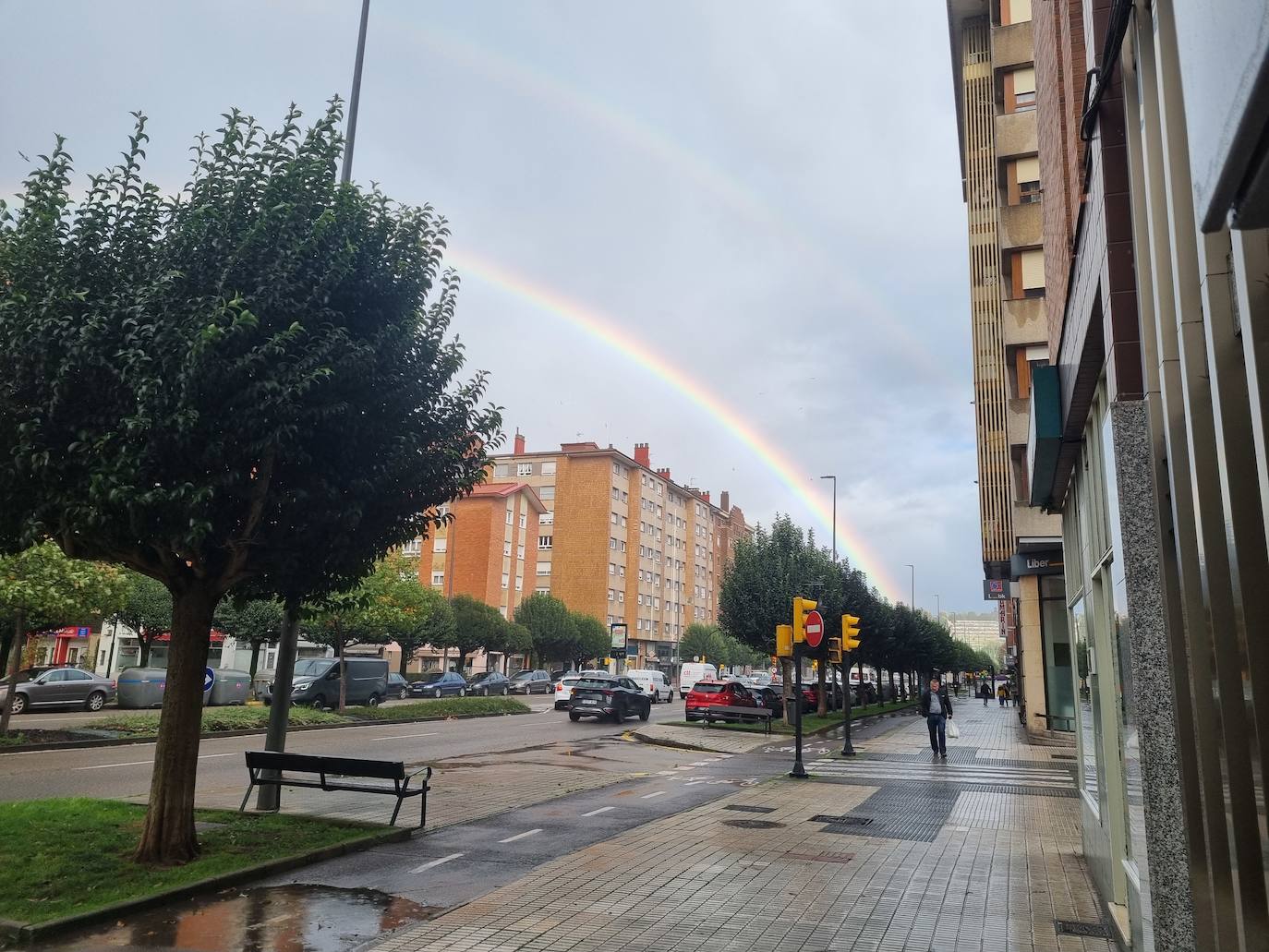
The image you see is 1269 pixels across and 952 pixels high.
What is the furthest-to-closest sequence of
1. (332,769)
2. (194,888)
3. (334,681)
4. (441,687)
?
(441,687), (334,681), (332,769), (194,888)

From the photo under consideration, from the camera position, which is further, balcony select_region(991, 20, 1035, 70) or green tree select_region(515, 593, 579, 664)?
green tree select_region(515, 593, 579, 664)

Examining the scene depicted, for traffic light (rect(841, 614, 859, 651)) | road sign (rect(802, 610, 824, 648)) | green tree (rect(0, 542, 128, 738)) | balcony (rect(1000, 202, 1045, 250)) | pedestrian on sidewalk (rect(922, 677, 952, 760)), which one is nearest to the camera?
road sign (rect(802, 610, 824, 648))

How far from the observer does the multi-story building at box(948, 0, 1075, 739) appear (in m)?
27.0

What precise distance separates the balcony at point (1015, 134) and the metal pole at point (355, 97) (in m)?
20.8

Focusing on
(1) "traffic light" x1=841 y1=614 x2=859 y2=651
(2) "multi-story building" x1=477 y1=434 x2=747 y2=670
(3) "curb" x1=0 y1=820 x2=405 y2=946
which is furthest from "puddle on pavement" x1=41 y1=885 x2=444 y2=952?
(2) "multi-story building" x1=477 y1=434 x2=747 y2=670

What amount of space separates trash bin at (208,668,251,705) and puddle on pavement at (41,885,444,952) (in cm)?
2554

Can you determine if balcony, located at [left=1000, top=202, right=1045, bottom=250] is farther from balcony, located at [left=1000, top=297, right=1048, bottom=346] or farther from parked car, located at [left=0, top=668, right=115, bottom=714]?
parked car, located at [left=0, top=668, right=115, bottom=714]

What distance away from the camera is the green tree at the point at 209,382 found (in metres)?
7.70

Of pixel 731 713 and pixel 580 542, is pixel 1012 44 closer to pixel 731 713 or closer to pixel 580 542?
pixel 731 713

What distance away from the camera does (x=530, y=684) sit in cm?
5481

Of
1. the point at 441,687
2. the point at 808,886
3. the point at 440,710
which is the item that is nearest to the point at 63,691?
the point at 440,710

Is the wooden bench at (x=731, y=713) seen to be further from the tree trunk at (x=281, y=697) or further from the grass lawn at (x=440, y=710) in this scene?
the tree trunk at (x=281, y=697)

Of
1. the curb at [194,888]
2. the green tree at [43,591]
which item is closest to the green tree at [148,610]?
the green tree at [43,591]

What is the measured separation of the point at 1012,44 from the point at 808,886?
2717 centimetres
